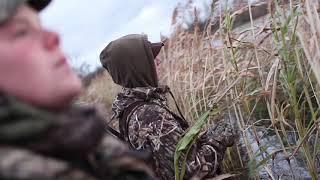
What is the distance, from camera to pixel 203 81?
266cm

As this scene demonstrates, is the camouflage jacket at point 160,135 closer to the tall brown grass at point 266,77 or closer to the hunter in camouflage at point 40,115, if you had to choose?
the tall brown grass at point 266,77

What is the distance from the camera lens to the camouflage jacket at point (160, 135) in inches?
78.5

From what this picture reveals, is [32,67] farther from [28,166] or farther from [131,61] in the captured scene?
[131,61]

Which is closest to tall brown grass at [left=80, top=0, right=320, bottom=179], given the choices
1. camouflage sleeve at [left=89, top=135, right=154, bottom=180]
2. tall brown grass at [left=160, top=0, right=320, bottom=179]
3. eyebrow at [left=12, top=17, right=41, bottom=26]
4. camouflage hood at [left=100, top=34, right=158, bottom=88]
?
tall brown grass at [left=160, top=0, right=320, bottom=179]

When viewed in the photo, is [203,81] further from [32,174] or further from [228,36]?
[32,174]

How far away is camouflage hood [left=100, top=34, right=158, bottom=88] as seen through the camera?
2.19 m

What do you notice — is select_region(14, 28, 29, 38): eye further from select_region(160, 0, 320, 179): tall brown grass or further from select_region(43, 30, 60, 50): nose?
select_region(160, 0, 320, 179): tall brown grass

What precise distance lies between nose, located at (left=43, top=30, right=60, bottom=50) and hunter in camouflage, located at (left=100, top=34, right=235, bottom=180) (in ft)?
4.02

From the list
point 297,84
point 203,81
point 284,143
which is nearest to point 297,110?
point 297,84

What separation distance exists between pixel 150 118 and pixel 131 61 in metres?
0.28

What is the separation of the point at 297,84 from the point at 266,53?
0.18 metres

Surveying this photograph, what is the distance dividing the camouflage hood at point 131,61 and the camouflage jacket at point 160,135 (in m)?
0.06

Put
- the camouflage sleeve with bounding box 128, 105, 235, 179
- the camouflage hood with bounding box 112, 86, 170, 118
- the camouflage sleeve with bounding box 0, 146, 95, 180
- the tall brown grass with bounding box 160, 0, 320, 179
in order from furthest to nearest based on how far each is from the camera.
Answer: the camouflage hood with bounding box 112, 86, 170, 118
the camouflage sleeve with bounding box 128, 105, 235, 179
the tall brown grass with bounding box 160, 0, 320, 179
the camouflage sleeve with bounding box 0, 146, 95, 180

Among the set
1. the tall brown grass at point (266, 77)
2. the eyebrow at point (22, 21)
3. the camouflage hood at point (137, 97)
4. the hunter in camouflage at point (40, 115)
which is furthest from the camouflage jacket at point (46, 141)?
the camouflage hood at point (137, 97)
